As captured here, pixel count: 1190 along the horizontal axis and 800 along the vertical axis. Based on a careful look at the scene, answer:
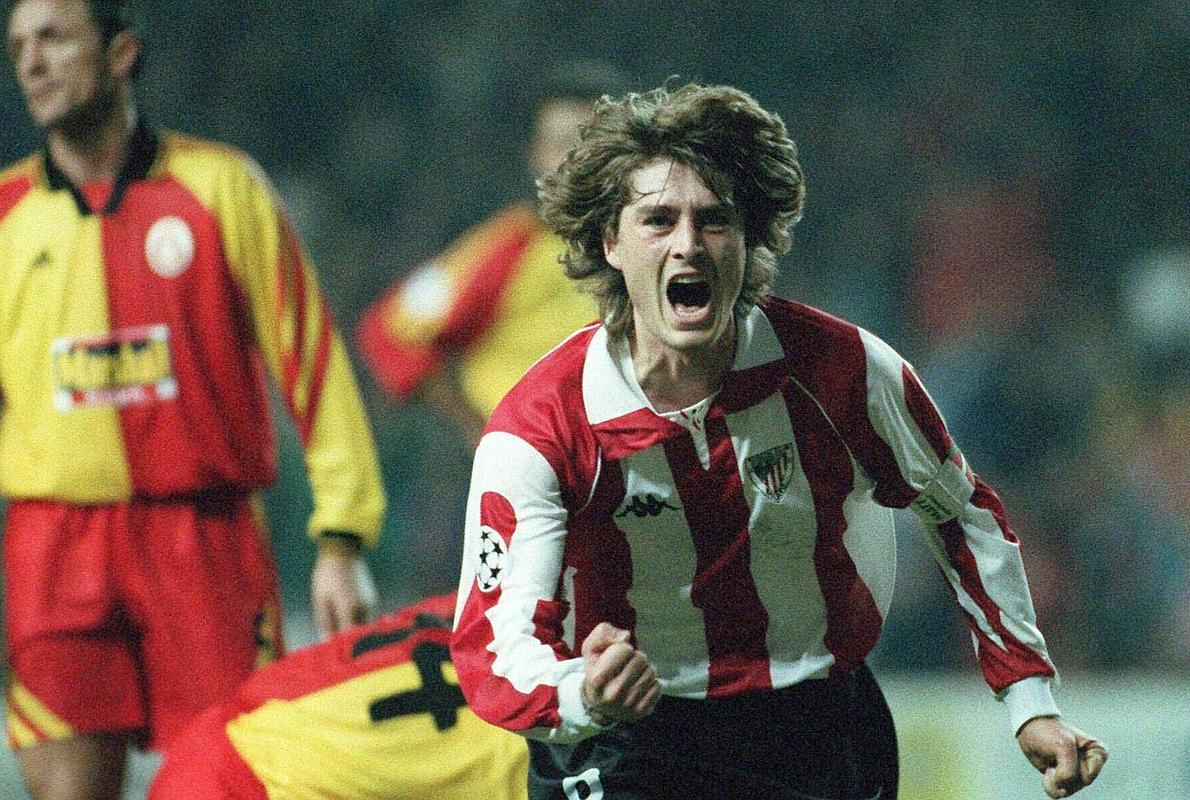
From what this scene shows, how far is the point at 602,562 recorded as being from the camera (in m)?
2.49

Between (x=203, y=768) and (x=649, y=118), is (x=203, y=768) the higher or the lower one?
the lower one

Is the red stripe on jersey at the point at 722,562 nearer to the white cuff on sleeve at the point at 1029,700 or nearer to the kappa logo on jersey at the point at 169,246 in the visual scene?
the white cuff on sleeve at the point at 1029,700

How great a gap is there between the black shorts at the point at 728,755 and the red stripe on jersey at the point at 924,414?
0.38 metres

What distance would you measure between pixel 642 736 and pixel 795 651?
248mm

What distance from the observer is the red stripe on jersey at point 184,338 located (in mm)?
3719

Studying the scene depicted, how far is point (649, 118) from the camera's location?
242 centimetres

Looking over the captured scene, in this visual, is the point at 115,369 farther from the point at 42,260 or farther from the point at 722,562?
the point at 722,562

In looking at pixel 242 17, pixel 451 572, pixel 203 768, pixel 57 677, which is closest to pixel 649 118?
pixel 203 768

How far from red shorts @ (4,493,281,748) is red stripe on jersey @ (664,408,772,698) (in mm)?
1445

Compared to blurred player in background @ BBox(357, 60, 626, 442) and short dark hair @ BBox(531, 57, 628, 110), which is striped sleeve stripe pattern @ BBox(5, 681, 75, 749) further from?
short dark hair @ BBox(531, 57, 628, 110)

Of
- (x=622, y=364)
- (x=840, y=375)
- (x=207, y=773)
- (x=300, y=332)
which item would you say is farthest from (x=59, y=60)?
(x=840, y=375)

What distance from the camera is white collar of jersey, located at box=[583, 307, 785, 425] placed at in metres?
2.41

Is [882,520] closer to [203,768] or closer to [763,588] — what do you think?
Answer: [763,588]

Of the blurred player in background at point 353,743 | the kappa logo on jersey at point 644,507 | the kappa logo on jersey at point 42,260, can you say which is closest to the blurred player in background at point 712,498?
the kappa logo on jersey at point 644,507
